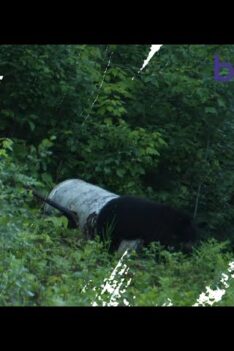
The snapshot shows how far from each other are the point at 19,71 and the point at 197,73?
2846 mm

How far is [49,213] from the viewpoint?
7.57 m

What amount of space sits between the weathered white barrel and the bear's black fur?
0.20 metres

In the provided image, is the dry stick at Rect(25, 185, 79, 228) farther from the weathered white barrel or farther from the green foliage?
the green foliage

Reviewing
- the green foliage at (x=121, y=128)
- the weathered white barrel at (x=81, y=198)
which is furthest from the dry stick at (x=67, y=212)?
the green foliage at (x=121, y=128)

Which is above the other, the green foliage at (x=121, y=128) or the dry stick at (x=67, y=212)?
the green foliage at (x=121, y=128)

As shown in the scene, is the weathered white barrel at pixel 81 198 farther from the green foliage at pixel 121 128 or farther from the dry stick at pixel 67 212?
the green foliage at pixel 121 128

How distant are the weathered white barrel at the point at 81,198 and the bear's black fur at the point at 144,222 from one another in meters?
0.20

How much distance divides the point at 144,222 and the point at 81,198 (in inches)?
35.3

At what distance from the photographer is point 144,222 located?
7.06 m

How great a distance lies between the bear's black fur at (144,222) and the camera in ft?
23.1

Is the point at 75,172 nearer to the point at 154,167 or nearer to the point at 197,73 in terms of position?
the point at 154,167

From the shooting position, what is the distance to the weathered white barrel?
728cm

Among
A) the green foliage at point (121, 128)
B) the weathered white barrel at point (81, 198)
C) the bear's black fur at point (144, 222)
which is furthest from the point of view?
the green foliage at point (121, 128)
